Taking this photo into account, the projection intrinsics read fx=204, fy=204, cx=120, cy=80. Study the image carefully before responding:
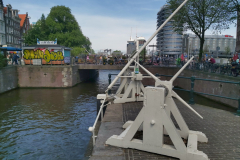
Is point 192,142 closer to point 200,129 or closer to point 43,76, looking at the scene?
point 200,129

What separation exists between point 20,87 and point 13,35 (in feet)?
139

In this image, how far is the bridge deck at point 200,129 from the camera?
4.12 meters

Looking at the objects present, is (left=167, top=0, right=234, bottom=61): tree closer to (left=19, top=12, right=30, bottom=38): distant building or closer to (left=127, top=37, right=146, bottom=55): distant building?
(left=127, top=37, right=146, bottom=55): distant building

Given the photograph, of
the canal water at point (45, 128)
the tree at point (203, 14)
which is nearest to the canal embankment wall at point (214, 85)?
the canal water at point (45, 128)

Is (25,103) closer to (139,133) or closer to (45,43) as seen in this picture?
(139,133)

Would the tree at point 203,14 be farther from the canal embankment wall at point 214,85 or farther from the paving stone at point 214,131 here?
the paving stone at point 214,131

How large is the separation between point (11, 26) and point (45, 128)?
5739cm

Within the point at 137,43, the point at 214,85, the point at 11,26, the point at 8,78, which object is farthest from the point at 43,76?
the point at 11,26

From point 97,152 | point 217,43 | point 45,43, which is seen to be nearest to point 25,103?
point 97,152

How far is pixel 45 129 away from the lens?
1012 centimetres

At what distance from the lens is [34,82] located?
24.4 m

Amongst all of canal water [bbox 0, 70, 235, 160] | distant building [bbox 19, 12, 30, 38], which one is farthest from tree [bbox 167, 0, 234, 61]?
distant building [bbox 19, 12, 30, 38]

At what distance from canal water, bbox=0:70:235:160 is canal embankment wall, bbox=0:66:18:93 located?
4.85 metres

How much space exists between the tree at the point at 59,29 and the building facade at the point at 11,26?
1052 cm
